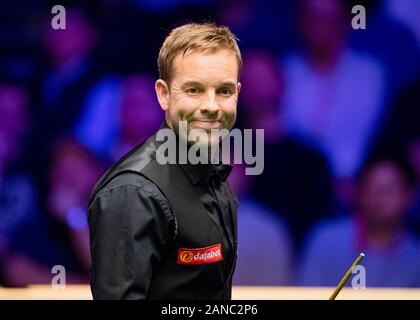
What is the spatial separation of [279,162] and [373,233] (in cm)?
59

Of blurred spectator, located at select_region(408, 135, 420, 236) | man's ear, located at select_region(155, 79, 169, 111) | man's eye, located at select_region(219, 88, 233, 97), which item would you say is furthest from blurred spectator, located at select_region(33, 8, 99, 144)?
man's eye, located at select_region(219, 88, 233, 97)

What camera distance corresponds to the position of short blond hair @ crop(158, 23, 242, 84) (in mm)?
2033

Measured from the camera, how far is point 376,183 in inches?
159

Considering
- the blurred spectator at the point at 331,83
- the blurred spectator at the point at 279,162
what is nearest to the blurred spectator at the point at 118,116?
the blurred spectator at the point at 279,162

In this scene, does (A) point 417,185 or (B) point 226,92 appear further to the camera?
(A) point 417,185

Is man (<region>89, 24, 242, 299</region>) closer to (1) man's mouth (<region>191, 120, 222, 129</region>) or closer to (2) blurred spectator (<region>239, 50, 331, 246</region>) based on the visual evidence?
(1) man's mouth (<region>191, 120, 222, 129</region>)

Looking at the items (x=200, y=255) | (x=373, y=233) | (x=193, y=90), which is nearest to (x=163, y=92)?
(x=193, y=90)

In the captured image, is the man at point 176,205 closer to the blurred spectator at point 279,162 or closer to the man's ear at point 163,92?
the man's ear at point 163,92

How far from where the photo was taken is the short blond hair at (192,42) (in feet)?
6.67

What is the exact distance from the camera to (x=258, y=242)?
4094 millimetres

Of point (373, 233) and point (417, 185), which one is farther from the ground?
point (417, 185)

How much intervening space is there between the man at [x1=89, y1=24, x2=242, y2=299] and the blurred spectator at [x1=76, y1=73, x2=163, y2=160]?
1.86 m

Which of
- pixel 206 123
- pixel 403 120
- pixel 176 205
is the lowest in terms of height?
pixel 403 120

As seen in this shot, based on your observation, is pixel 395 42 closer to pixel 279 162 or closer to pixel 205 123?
pixel 279 162
